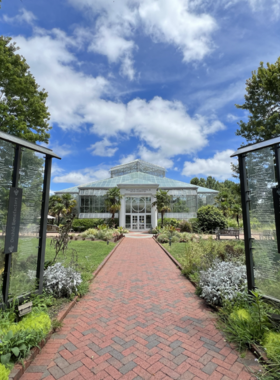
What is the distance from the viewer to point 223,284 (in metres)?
4.62

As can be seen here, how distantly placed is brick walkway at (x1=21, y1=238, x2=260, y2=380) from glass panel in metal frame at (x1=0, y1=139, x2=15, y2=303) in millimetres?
1505

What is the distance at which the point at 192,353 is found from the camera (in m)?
3.13

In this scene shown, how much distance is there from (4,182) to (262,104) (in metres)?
15.1

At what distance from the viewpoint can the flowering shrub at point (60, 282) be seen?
4.86m

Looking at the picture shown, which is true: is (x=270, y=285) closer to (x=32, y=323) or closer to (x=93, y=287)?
(x=32, y=323)

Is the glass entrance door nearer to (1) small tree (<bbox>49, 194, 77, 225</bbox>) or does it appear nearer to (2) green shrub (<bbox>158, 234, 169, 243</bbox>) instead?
(1) small tree (<bbox>49, 194, 77, 225</bbox>)

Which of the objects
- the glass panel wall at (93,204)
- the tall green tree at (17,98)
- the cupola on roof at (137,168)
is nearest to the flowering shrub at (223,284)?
the tall green tree at (17,98)

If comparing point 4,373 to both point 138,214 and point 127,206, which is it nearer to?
point 138,214

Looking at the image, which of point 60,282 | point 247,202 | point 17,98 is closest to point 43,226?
point 60,282

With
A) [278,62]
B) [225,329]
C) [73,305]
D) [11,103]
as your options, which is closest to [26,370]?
[73,305]

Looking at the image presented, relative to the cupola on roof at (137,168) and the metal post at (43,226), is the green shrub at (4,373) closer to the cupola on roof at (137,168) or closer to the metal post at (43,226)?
the metal post at (43,226)

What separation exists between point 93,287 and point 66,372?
11.4 feet

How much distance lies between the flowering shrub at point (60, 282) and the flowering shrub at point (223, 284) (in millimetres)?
3141

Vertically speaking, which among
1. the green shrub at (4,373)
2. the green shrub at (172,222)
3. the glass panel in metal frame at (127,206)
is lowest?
the green shrub at (4,373)
